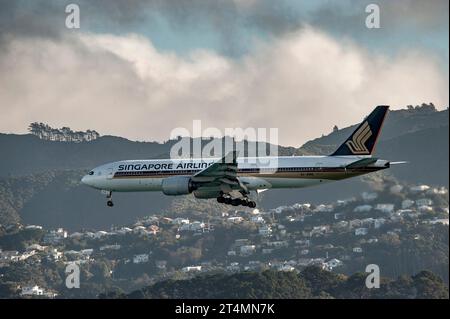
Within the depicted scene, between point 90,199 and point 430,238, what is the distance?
70.6 m

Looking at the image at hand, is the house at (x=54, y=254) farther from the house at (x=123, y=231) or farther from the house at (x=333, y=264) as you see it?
the house at (x=333, y=264)

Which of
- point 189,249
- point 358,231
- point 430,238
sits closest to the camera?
point 430,238

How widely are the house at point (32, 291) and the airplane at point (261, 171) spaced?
32.5 metres

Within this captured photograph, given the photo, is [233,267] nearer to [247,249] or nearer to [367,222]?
[247,249]

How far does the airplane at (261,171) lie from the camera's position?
75312mm

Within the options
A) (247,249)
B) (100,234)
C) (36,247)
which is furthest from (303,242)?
(36,247)

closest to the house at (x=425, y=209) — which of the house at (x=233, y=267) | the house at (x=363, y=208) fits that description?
the house at (x=363, y=208)

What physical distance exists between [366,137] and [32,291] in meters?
47.6

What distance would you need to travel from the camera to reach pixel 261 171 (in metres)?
77.6

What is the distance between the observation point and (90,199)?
155250 millimetres
